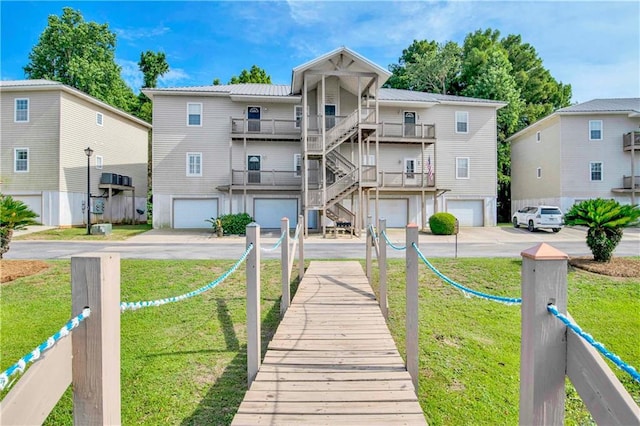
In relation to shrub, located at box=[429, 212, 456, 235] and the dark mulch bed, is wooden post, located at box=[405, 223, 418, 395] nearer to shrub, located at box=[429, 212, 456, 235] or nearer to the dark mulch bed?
the dark mulch bed

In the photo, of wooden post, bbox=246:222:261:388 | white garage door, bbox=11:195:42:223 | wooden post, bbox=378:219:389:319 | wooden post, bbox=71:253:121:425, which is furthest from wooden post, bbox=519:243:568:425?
white garage door, bbox=11:195:42:223

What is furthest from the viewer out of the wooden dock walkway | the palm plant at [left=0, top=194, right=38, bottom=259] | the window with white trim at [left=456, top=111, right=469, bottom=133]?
the window with white trim at [left=456, top=111, right=469, bottom=133]

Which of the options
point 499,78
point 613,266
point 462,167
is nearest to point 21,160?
point 462,167

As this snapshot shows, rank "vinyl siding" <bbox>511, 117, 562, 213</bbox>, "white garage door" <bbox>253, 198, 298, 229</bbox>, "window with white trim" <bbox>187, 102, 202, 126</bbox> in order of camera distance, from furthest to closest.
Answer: "vinyl siding" <bbox>511, 117, 562, 213</bbox>
"white garage door" <bbox>253, 198, 298, 229</bbox>
"window with white trim" <bbox>187, 102, 202, 126</bbox>

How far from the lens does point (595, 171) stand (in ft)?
83.6

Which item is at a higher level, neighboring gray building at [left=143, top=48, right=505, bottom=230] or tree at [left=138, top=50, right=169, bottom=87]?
tree at [left=138, top=50, right=169, bottom=87]

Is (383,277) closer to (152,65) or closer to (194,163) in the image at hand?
(194,163)

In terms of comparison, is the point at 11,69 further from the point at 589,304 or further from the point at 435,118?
the point at 589,304

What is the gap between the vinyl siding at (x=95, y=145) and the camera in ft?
74.6

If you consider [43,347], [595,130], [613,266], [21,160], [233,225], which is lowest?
[613,266]

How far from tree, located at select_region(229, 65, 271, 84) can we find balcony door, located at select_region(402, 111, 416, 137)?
20.8m

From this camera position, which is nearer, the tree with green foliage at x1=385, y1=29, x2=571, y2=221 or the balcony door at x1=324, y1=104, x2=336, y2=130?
the balcony door at x1=324, y1=104, x2=336, y2=130

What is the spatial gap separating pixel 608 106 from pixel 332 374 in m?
33.0

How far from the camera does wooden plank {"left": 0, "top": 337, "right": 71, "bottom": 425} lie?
122 cm
